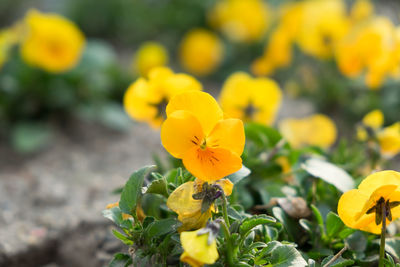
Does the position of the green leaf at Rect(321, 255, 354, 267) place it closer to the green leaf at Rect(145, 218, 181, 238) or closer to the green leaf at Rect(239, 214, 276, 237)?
the green leaf at Rect(239, 214, 276, 237)

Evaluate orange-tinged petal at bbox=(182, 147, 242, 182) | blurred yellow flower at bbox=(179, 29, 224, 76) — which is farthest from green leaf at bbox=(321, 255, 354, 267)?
blurred yellow flower at bbox=(179, 29, 224, 76)

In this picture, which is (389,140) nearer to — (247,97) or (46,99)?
(247,97)

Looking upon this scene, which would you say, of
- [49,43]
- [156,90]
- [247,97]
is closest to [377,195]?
[156,90]

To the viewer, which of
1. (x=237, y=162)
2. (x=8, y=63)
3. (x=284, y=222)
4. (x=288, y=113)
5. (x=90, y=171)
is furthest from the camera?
(x=288, y=113)

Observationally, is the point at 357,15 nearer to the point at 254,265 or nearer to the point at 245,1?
the point at 245,1

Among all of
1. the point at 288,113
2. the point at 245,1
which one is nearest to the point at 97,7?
the point at 245,1

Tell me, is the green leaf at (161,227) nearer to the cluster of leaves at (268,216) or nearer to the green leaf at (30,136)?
the cluster of leaves at (268,216)
